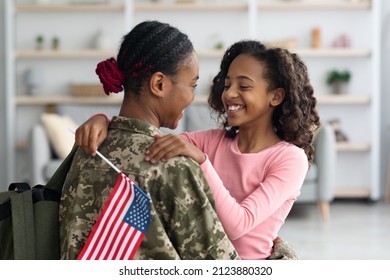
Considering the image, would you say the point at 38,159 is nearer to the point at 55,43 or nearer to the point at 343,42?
the point at 55,43

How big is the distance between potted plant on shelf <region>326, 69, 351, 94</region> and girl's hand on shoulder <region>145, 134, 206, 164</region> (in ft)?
19.6

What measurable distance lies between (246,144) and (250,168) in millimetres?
101

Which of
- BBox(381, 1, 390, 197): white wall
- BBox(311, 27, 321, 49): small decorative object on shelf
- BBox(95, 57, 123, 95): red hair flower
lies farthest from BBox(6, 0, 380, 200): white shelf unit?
BBox(95, 57, 123, 95): red hair flower

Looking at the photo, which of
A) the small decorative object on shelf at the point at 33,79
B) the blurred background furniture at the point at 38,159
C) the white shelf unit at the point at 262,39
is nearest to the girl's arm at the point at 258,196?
the blurred background furniture at the point at 38,159

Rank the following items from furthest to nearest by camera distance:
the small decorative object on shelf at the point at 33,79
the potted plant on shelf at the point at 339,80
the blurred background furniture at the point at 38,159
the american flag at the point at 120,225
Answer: the small decorative object on shelf at the point at 33,79 < the potted plant on shelf at the point at 339,80 < the blurred background furniture at the point at 38,159 < the american flag at the point at 120,225

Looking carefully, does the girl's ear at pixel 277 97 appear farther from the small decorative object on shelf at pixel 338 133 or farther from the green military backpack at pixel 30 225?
the small decorative object on shelf at pixel 338 133

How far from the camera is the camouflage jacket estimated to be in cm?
140

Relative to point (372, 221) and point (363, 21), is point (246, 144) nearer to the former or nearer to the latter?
point (372, 221)

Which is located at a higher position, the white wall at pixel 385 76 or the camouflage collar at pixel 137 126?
the camouflage collar at pixel 137 126

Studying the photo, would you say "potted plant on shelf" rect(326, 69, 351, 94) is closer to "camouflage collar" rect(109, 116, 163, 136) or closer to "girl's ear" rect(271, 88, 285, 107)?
"girl's ear" rect(271, 88, 285, 107)

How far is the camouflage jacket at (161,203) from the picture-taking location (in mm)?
1399

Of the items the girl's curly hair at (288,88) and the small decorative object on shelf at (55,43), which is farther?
the small decorative object on shelf at (55,43)

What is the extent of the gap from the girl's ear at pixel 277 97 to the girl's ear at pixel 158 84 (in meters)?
0.47
